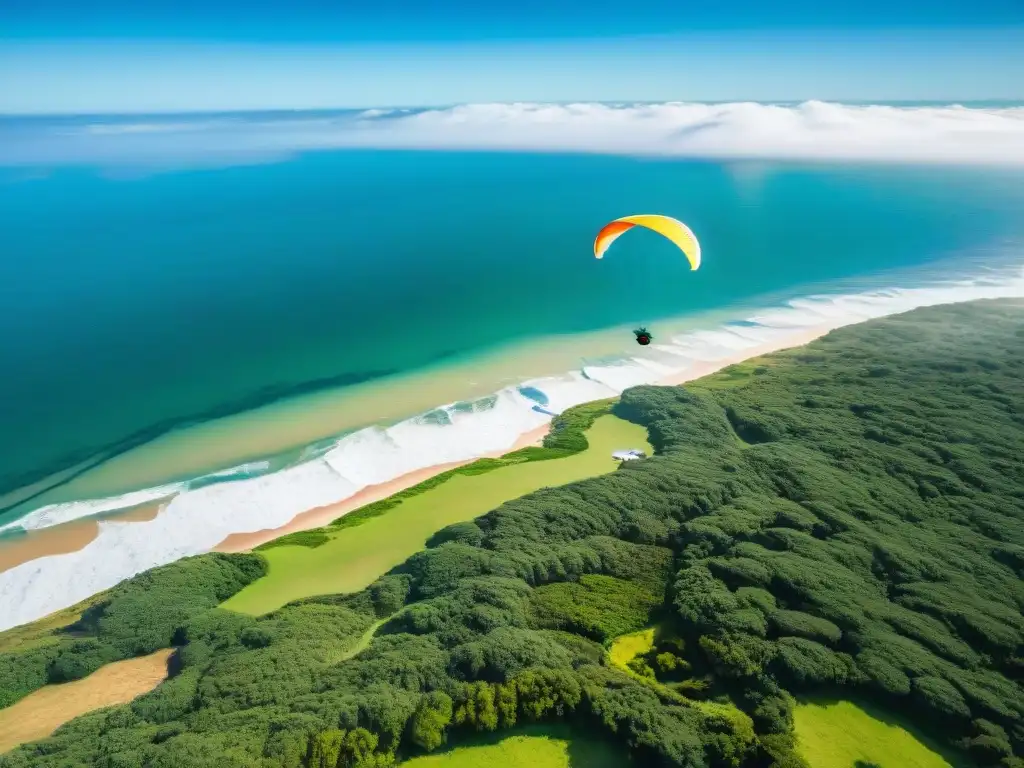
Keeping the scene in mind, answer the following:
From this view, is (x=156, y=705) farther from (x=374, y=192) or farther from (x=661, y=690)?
(x=374, y=192)

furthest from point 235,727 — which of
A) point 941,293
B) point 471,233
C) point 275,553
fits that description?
point 471,233

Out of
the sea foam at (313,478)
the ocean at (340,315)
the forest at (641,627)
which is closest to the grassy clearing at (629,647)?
the forest at (641,627)

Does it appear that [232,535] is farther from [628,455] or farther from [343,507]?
[628,455]

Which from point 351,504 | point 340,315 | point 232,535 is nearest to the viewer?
point 232,535

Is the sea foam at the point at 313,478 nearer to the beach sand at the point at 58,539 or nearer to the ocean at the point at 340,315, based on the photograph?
the ocean at the point at 340,315

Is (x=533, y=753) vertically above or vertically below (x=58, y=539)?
below

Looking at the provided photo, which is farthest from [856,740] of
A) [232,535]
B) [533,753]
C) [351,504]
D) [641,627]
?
[232,535]
